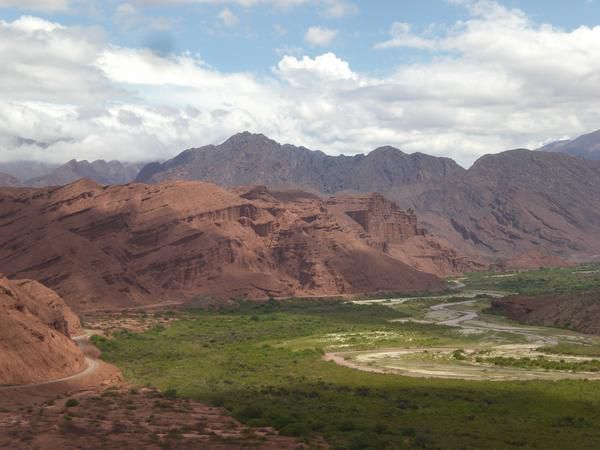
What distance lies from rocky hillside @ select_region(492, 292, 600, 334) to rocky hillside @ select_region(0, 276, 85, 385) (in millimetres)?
74281

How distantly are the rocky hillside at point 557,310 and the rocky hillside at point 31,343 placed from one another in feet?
244

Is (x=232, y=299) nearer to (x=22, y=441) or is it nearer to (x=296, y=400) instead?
Result: (x=296, y=400)

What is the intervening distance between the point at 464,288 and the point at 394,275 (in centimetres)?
2113

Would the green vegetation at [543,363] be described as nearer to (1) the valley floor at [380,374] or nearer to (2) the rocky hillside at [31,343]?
(1) the valley floor at [380,374]

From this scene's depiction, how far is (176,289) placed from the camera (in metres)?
144

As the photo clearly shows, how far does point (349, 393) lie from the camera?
179ft

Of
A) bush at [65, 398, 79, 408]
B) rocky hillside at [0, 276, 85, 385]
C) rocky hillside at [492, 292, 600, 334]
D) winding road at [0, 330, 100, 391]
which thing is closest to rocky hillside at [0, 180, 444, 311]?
rocky hillside at [492, 292, 600, 334]

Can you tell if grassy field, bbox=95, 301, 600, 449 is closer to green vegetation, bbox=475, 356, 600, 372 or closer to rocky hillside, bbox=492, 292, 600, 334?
green vegetation, bbox=475, 356, 600, 372

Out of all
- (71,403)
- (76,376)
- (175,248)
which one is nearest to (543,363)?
(76,376)

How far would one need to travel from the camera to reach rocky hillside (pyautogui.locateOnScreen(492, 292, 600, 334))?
107250mm

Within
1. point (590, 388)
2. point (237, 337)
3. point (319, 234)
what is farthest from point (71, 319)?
point (319, 234)

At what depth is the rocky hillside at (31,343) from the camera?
2050 inches

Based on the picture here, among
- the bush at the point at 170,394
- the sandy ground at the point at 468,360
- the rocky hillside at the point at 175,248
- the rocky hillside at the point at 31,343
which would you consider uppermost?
the rocky hillside at the point at 175,248

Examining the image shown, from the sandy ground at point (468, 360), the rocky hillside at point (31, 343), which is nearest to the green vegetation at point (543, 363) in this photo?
the sandy ground at point (468, 360)
